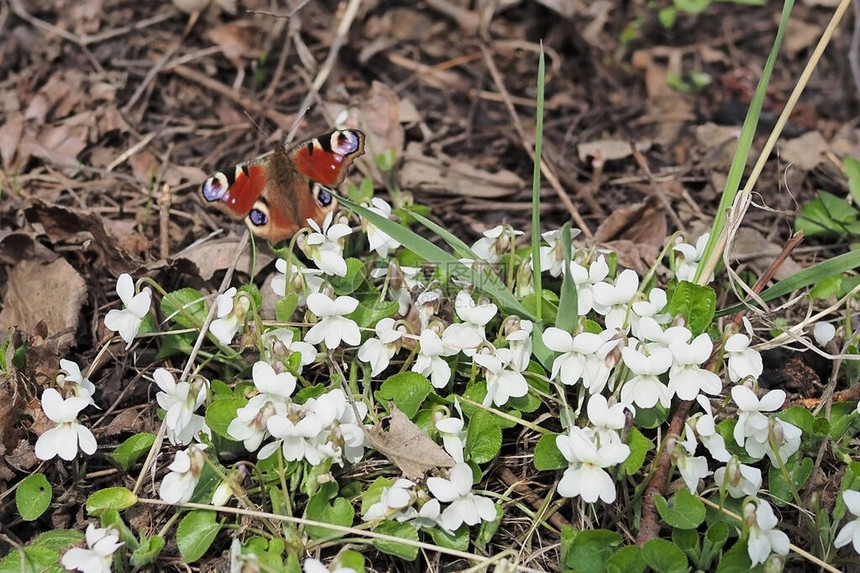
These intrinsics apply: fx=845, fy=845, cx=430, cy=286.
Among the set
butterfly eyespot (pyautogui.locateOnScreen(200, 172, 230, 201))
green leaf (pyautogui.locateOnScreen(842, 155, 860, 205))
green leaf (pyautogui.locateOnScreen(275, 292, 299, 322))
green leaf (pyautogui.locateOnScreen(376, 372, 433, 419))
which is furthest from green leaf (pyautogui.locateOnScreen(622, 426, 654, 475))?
A: green leaf (pyautogui.locateOnScreen(842, 155, 860, 205))

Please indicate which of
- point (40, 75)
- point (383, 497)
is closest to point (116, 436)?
point (383, 497)

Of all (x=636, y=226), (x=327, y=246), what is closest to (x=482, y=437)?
(x=327, y=246)

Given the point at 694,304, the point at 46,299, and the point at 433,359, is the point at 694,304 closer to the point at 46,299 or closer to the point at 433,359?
the point at 433,359

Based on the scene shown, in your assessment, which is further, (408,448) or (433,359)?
(433,359)

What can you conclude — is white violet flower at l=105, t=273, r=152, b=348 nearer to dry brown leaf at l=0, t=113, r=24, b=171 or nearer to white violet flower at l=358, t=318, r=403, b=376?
white violet flower at l=358, t=318, r=403, b=376

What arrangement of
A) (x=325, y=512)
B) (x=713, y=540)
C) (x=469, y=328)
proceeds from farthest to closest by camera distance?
(x=469, y=328), (x=325, y=512), (x=713, y=540)
